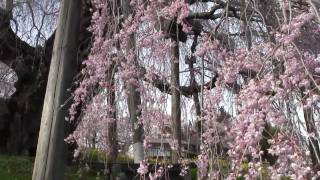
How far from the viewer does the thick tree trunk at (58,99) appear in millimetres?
3902

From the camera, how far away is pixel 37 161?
3936 millimetres

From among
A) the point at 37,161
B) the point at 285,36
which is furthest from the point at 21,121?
the point at 285,36

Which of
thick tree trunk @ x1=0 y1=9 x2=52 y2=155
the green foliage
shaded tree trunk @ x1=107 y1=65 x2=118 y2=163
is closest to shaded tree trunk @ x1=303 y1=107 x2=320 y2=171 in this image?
shaded tree trunk @ x1=107 y1=65 x2=118 y2=163

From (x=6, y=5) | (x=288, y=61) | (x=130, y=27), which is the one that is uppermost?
(x=6, y=5)

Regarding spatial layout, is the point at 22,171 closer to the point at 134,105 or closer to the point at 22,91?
the point at 22,91

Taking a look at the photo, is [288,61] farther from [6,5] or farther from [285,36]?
[6,5]

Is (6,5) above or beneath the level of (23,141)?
above

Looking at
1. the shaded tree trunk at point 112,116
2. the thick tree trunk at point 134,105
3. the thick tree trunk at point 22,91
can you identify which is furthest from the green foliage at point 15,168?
the thick tree trunk at point 134,105

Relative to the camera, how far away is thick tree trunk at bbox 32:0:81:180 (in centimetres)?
390

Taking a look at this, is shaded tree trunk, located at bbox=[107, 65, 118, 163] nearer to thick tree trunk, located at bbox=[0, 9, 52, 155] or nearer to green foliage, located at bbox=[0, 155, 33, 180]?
green foliage, located at bbox=[0, 155, 33, 180]

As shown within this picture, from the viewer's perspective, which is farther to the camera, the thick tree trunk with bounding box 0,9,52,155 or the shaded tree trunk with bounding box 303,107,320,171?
the thick tree trunk with bounding box 0,9,52,155

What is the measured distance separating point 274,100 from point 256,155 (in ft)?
0.83

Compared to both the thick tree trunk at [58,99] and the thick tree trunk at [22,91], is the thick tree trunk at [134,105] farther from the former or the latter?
the thick tree trunk at [22,91]

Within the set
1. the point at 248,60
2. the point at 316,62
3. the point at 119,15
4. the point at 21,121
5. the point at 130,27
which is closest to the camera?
the point at 316,62
